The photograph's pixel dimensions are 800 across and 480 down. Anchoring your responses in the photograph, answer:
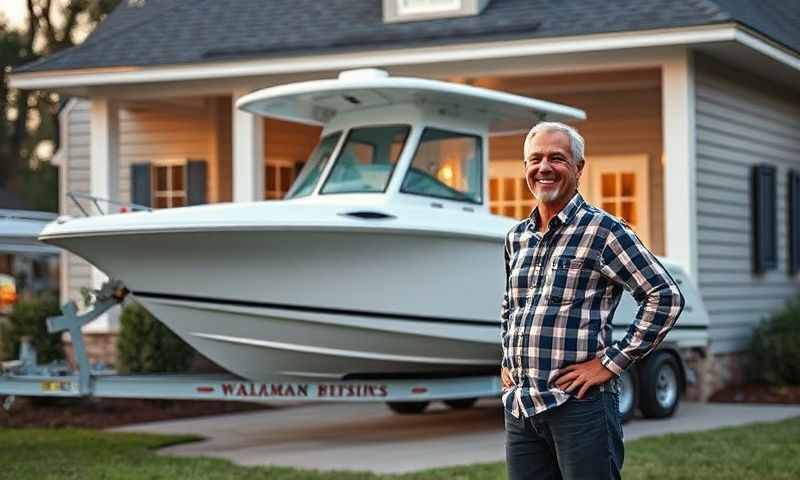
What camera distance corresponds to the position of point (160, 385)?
10.2 metres

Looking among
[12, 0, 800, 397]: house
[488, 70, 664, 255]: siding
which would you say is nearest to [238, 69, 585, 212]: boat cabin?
[12, 0, 800, 397]: house

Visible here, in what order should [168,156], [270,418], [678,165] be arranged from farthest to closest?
[168,156], [678,165], [270,418]

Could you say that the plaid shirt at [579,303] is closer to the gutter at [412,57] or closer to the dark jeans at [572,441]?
the dark jeans at [572,441]

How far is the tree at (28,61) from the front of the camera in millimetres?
41125

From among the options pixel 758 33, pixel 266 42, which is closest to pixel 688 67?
pixel 758 33

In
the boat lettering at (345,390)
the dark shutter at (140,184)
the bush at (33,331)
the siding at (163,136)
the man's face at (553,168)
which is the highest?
the siding at (163,136)

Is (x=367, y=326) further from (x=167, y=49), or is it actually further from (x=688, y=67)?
(x=167, y=49)

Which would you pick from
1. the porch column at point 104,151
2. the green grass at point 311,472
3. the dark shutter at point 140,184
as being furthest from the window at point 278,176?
the green grass at point 311,472

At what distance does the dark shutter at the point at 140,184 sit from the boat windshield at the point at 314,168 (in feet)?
24.7

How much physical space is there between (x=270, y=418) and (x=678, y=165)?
486 cm

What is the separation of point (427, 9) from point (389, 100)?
4.05 m

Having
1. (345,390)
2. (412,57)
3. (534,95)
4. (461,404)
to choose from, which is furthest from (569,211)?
(534,95)

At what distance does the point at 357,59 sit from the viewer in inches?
570

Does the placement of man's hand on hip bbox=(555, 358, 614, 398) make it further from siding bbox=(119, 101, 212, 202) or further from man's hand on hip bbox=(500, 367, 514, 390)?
siding bbox=(119, 101, 212, 202)
